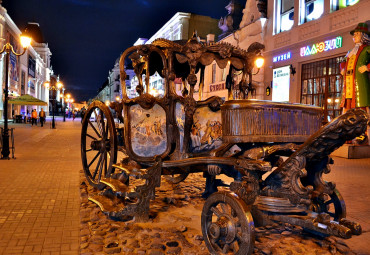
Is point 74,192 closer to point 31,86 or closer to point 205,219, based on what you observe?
point 205,219

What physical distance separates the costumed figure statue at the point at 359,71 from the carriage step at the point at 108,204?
30.5 feet

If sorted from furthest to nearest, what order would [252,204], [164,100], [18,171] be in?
1. [18,171]
2. [164,100]
3. [252,204]

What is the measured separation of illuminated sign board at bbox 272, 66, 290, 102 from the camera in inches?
671

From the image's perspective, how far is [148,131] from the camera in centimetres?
514

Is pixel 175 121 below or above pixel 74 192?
above

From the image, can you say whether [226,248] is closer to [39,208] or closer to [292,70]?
[39,208]

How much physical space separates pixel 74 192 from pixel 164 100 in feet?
9.18

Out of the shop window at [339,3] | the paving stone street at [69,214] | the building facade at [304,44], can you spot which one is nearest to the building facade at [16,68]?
the building facade at [304,44]

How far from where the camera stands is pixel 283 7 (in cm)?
1797

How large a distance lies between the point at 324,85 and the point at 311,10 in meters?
3.83

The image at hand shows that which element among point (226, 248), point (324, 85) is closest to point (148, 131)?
point (226, 248)

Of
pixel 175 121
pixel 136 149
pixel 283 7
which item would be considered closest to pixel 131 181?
pixel 136 149

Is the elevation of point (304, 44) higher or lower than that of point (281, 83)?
higher

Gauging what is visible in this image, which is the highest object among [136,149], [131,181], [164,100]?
[164,100]
